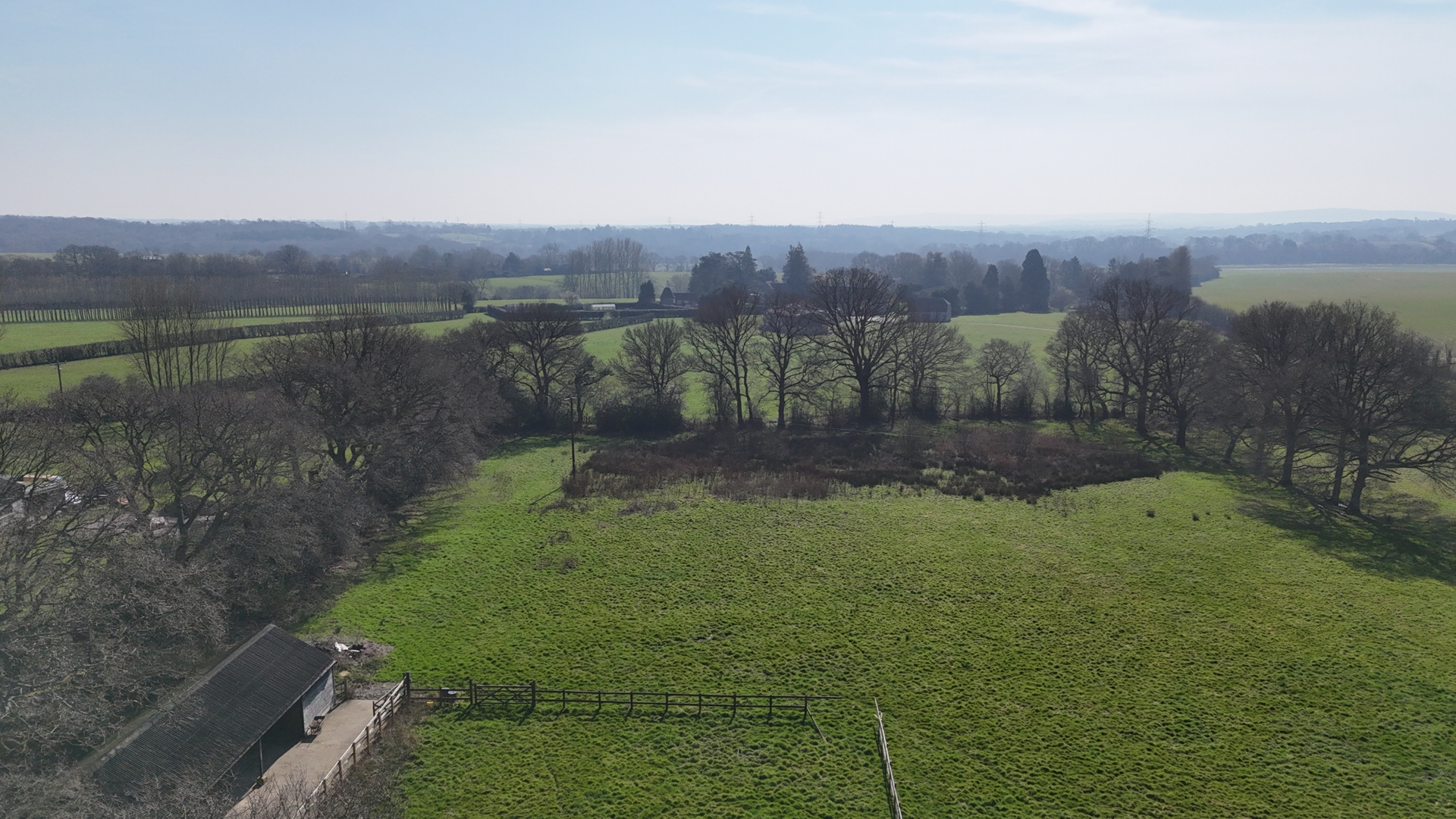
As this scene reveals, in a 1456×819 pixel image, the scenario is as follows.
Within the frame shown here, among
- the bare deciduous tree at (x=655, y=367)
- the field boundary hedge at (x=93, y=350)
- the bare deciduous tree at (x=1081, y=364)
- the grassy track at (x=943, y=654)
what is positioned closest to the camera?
the grassy track at (x=943, y=654)

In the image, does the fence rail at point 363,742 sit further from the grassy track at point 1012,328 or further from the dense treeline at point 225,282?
the dense treeline at point 225,282

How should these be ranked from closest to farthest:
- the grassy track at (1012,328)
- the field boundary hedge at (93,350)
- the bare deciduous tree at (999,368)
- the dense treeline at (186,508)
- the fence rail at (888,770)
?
the dense treeline at (186,508) < the fence rail at (888,770) < the field boundary hedge at (93,350) < the bare deciduous tree at (999,368) < the grassy track at (1012,328)

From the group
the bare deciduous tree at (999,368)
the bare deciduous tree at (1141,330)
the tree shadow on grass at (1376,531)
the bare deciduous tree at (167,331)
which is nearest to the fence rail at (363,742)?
the bare deciduous tree at (167,331)

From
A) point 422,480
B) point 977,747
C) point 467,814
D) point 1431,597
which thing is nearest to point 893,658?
point 977,747

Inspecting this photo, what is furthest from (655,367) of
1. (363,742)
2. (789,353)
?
(363,742)

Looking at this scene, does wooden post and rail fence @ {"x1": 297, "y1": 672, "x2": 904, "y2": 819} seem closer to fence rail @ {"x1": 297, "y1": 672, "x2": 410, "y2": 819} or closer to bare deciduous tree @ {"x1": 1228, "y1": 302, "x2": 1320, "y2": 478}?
fence rail @ {"x1": 297, "y1": 672, "x2": 410, "y2": 819}

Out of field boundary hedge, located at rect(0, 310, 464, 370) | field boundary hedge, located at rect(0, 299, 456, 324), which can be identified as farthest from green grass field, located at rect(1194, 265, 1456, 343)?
field boundary hedge, located at rect(0, 299, 456, 324)
